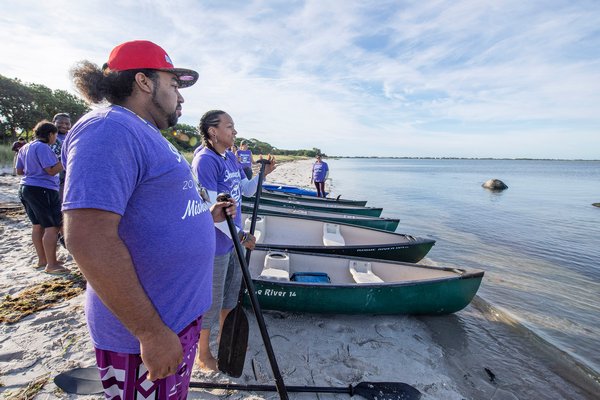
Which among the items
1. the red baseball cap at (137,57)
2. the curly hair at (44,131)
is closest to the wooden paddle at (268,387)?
the red baseball cap at (137,57)

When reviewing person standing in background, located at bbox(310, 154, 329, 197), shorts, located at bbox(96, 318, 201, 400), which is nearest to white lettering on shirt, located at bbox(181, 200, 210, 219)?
shorts, located at bbox(96, 318, 201, 400)

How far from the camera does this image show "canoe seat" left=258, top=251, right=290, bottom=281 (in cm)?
477

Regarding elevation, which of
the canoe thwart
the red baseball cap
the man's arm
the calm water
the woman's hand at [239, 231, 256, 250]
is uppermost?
the red baseball cap

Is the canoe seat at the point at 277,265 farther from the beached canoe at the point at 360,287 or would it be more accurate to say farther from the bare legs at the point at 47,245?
the bare legs at the point at 47,245

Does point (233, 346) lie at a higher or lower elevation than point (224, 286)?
lower

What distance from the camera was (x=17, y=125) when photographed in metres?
27.9

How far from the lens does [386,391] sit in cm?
310

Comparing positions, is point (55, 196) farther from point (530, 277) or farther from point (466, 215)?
point (466, 215)

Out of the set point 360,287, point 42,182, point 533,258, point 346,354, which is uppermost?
point 42,182

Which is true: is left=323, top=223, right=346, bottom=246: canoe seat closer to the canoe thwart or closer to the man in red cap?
the canoe thwart

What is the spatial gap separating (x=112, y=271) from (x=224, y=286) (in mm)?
2002

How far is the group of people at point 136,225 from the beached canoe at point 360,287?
2711 mm

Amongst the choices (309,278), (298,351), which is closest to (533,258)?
(309,278)

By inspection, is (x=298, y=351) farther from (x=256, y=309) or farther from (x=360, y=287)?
(x=256, y=309)
